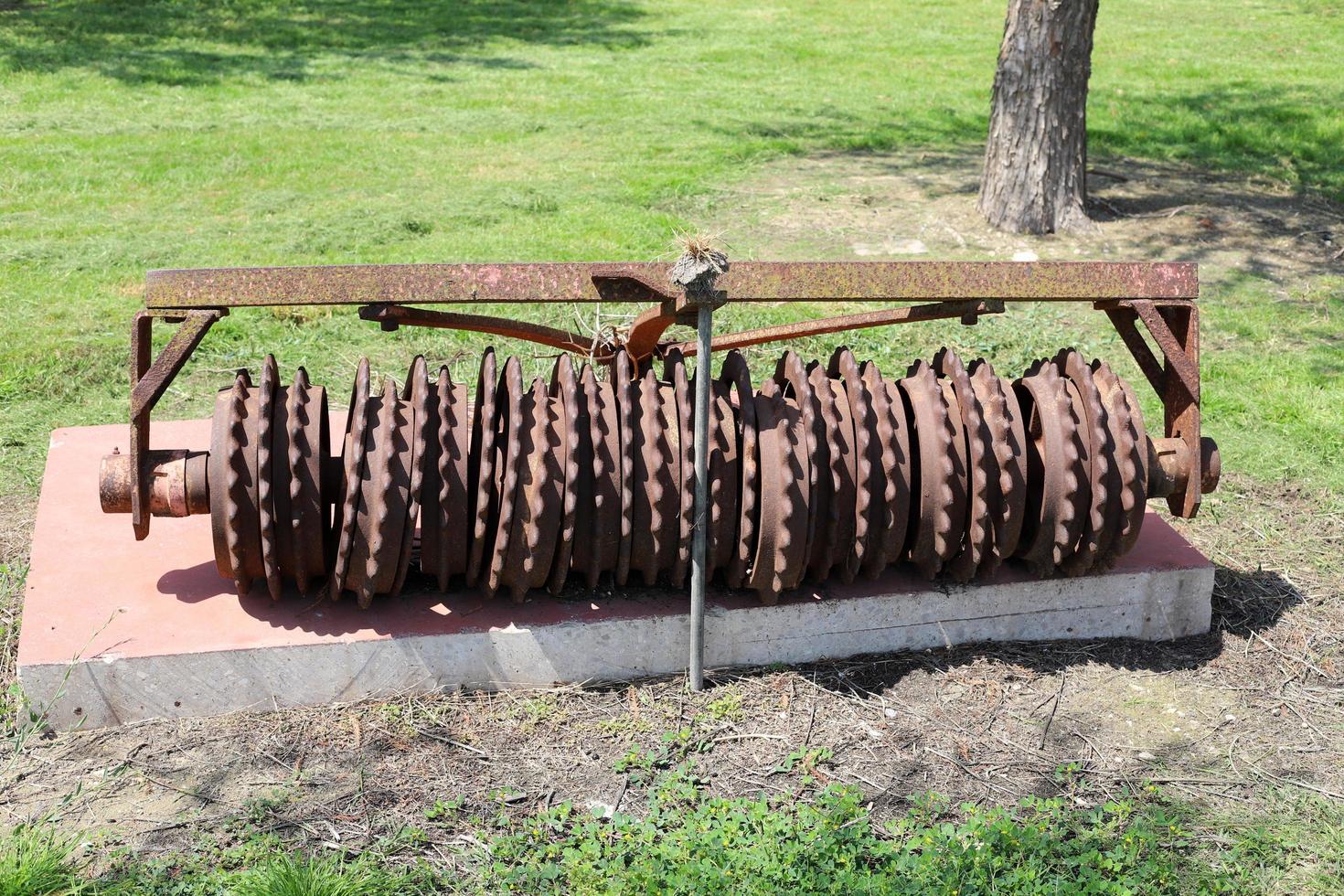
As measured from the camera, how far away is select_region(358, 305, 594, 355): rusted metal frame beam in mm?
3586

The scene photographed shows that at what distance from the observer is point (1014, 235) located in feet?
26.2

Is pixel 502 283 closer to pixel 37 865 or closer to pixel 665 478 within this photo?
pixel 665 478

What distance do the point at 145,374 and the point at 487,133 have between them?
7.79 metres


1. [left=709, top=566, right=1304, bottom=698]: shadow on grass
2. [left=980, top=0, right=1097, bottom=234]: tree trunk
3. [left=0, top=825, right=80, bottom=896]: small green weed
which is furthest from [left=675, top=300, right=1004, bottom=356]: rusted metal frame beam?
[left=980, top=0, right=1097, bottom=234]: tree trunk

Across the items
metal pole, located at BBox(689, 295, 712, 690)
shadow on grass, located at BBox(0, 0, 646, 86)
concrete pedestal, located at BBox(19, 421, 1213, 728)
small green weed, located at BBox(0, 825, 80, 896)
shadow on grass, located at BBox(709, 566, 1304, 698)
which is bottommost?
small green weed, located at BBox(0, 825, 80, 896)

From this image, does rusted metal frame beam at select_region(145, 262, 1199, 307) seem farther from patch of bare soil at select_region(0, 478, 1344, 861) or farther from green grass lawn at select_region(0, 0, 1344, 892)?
green grass lawn at select_region(0, 0, 1344, 892)

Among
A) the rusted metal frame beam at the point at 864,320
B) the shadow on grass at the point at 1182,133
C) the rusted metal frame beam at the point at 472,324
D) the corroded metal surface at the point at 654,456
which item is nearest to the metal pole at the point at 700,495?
the corroded metal surface at the point at 654,456

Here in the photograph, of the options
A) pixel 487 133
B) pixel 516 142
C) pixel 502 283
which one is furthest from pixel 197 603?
pixel 487 133

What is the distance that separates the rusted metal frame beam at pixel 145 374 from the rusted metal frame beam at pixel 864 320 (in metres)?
1.38

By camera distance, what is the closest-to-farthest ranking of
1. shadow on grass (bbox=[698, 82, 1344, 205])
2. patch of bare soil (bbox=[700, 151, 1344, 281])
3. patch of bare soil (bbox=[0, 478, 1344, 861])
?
patch of bare soil (bbox=[0, 478, 1344, 861]), patch of bare soil (bbox=[700, 151, 1344, 281]), shadow on grass (bbox=[698, 82, 1344, 205])

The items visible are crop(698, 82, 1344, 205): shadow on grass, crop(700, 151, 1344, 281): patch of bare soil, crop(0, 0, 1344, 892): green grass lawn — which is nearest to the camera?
crop(0, 0, 1344, 892): green grass lawn

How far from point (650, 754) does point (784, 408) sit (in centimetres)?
101

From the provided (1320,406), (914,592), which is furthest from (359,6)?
(914,592)

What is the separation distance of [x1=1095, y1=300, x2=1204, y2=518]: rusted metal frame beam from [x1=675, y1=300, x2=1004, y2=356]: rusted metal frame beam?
403 millimetres
